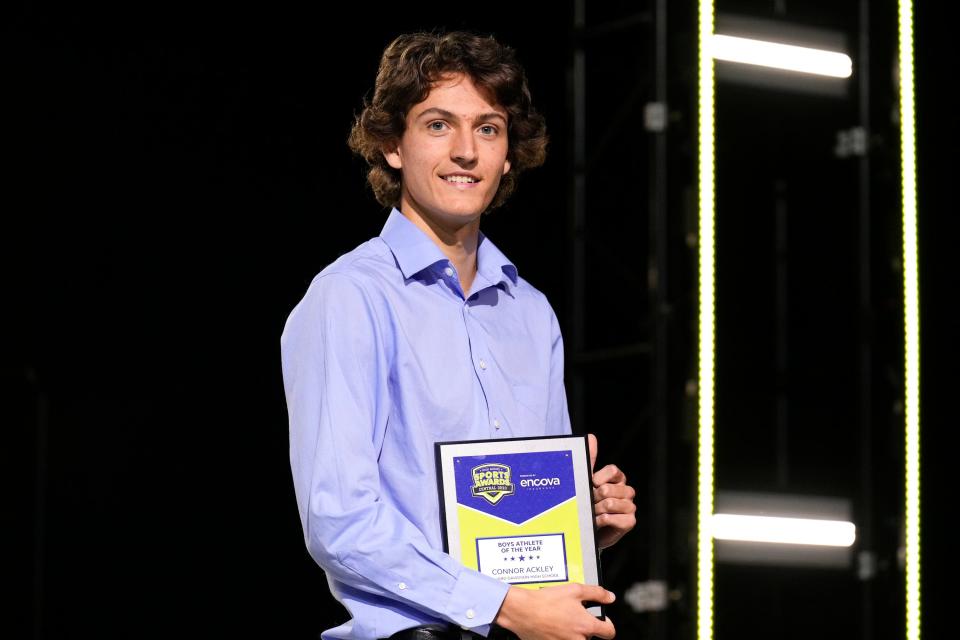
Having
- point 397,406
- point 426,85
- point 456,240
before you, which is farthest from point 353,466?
point 426,85

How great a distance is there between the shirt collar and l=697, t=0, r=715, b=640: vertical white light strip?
7.84 feet

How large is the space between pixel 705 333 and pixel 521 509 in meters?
2.66

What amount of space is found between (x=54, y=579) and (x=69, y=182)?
118cm

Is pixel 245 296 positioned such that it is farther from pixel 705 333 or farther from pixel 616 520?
pixel 616 520

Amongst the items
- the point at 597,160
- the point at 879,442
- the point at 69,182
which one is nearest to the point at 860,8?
the point at 597,160

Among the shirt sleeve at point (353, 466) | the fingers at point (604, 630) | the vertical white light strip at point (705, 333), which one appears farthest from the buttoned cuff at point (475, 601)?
the vertical white light strip at point (705, 333)

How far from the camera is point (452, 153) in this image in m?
1.82

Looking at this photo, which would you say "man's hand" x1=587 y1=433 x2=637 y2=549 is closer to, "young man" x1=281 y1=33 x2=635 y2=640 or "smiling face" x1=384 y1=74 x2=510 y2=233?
"young man" x1=281 y1=33 x2=635 y2=640

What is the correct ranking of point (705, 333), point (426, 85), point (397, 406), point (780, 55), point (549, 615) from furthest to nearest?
1. point (780, 55)
2. point (705, 333)
3. point (426, 85)
4. point (397, 406)
5. point (549, 615)

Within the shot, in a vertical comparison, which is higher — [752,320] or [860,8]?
[860,8]

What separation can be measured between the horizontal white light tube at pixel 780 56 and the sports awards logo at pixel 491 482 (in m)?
2.86

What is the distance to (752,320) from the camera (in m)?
4.36

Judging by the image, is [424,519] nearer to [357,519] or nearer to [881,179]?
[357,519]

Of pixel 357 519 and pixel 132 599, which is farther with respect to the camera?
pixel 132 599
